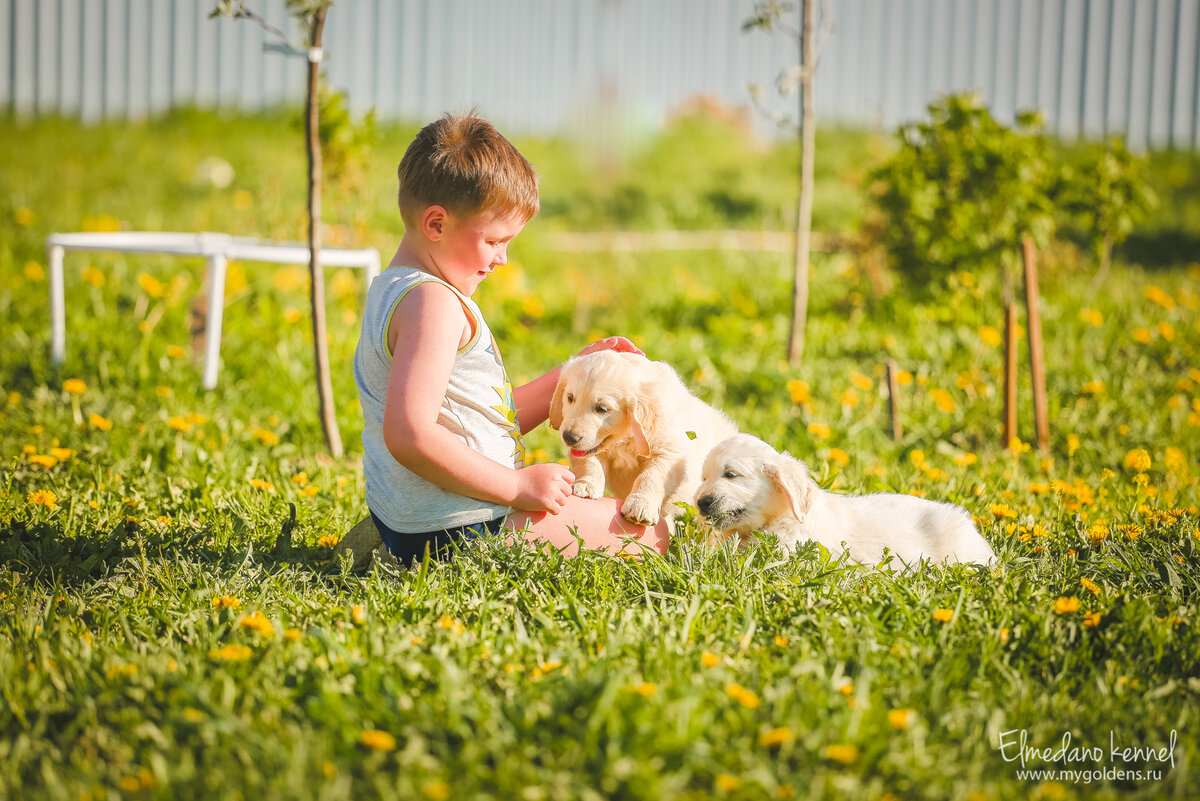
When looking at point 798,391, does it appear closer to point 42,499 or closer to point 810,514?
point 810,514

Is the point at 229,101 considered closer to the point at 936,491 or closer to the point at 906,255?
the point at 906,255

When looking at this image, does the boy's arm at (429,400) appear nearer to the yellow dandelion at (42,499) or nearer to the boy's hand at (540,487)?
the boy's hand at (540,487)

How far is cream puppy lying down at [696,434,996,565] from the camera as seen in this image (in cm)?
265

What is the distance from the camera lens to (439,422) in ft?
8.22

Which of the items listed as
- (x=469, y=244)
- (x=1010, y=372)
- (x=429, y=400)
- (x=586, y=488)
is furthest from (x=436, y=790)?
(x=1010, y=372)

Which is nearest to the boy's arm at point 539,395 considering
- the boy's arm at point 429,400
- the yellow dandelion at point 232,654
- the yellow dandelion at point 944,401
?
the boy's arm at point 429,400

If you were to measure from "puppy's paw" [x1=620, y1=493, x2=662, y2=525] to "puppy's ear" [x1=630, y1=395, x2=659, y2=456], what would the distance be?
16cm

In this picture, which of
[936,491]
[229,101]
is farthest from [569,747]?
[229,101]

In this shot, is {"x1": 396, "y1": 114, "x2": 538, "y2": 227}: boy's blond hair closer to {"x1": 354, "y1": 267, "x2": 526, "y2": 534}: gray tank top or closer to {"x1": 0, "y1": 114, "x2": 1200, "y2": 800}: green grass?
{"x1": 354, "y1": 267, "x2": 526, "y2": 534}: gray tank top

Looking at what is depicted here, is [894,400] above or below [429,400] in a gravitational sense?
below

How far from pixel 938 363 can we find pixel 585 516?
3.26 meters

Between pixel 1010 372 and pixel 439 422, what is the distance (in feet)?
9.19

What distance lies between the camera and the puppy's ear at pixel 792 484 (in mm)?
2617

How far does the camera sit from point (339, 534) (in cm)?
304
